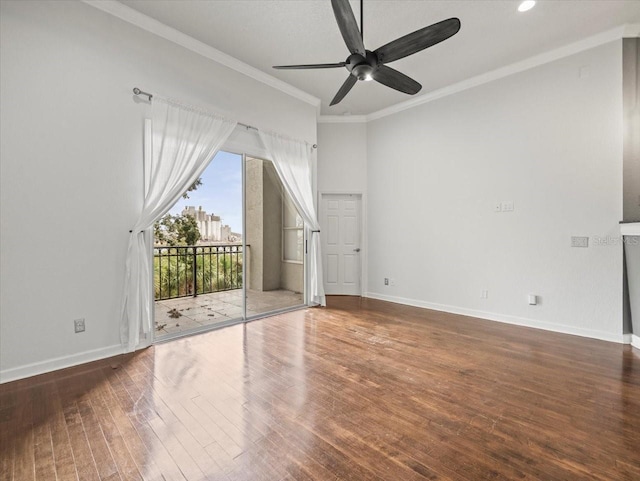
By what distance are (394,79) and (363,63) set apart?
512mm

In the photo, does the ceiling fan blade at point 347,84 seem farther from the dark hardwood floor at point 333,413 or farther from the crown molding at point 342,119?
the dark hardwood floor at point 333,413

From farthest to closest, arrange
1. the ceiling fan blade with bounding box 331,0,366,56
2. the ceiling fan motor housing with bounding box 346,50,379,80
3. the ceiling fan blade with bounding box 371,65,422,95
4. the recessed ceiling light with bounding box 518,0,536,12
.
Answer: the recessed ceiling light with bounding box 518,0,536,12 < the ceiling fan blade with bounding box 371,65,422,95 < the ceiling fan motor housing with bounding box 346,50,379,80 < the ceiling fan blade with bounding box 331,0,366,56

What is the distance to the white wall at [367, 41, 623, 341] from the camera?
3.69 metres

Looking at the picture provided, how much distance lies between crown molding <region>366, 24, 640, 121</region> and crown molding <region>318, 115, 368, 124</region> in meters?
0.46

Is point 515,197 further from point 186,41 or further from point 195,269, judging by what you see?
point 186,41

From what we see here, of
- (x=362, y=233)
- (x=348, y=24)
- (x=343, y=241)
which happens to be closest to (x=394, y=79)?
(x=348, y=24)

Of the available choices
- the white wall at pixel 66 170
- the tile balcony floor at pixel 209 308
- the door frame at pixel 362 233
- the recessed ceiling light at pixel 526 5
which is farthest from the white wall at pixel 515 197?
the white wall at pixel 66 170

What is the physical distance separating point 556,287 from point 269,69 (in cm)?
509

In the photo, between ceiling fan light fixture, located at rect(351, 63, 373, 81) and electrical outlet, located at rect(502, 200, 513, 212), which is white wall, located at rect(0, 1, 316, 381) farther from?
electrical outlet, located at rect(502, 200, 513, 212)

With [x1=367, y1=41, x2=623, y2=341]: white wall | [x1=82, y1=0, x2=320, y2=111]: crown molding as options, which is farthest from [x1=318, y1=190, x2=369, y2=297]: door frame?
[x1=82, y1=0, x2=320, y2=111]: crown molding

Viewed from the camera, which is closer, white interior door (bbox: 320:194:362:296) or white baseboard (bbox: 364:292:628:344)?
white baseboard (bbox: 364:292:628:344)

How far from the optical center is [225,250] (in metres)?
4.41

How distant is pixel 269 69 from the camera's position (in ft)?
14.7

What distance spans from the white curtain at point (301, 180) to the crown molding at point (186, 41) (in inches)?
32.8
